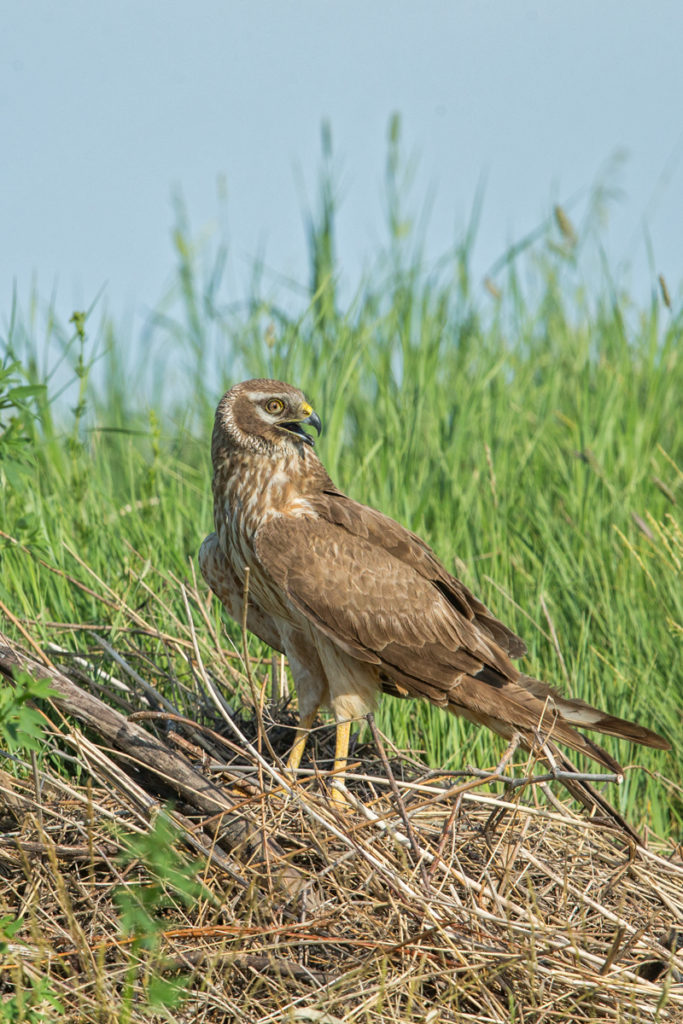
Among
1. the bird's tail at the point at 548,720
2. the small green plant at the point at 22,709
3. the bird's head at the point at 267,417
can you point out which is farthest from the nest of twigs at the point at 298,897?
the bird's head at the point at 267,417

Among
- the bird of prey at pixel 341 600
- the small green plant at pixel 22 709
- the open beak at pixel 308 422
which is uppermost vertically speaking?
the open beak at pixel 308 422

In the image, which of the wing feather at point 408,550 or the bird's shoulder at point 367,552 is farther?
the wing feather at point 408,550

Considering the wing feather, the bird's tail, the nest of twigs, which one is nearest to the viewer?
the nest of twigs

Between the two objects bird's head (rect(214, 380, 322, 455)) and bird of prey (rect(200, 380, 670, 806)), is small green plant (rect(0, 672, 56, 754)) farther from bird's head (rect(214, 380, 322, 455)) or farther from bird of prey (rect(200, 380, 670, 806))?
bird's head (rect(214, 380, 322, 455))

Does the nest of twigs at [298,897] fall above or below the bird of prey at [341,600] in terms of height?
below

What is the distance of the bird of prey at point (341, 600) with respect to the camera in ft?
13.3

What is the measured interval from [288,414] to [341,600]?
904 mm

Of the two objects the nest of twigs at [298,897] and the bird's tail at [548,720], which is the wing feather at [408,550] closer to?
the bird's tail at [548,720]

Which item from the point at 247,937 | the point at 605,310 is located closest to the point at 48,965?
the point at 247,937

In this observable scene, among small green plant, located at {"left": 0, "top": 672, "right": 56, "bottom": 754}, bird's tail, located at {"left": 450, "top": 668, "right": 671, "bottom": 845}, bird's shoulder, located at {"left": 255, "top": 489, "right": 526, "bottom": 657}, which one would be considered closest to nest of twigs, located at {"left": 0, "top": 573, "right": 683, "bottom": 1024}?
small green plant, located at {"left": 0, "top": 672, "right": 56, "bottom": 754}

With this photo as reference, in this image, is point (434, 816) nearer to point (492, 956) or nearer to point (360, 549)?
point (492, 956)

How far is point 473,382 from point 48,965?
4.84 m

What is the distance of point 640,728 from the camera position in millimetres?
4078

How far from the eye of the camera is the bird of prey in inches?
160
